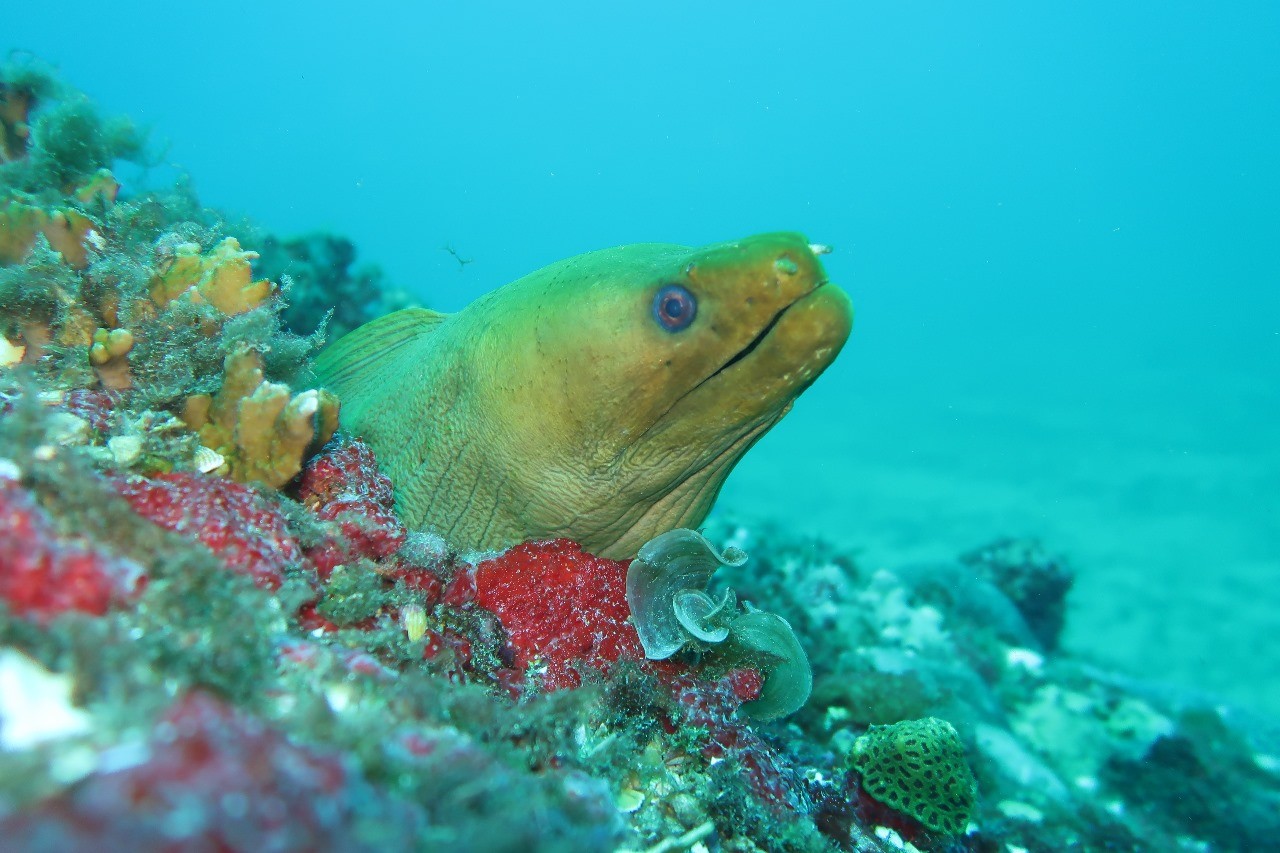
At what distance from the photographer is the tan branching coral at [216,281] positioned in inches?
107

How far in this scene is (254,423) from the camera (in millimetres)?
2441

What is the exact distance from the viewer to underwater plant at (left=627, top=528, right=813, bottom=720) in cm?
280

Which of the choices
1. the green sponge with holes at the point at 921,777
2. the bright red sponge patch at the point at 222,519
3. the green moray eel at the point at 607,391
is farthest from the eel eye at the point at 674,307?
the green sponge with holes at the point at 921,777

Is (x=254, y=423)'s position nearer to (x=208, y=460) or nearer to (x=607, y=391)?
(x=208, y=460)

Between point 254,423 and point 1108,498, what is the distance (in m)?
25.7

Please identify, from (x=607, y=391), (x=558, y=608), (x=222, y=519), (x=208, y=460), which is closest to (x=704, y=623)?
(x=558, y=608)

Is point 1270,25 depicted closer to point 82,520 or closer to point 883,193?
point 883,193

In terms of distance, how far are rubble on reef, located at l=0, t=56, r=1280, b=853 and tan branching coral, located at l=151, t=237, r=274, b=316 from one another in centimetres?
1

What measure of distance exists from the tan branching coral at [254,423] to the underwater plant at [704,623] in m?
1.40

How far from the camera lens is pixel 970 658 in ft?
25.7

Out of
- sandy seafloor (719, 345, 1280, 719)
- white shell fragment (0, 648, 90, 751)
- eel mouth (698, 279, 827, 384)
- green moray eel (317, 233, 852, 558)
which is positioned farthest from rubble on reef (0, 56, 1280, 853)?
sandy seafloor (719, 345, 1280, 719)

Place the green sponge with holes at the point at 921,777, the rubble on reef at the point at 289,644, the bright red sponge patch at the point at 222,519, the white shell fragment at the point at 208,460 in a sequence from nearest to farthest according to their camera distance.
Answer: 1. the rubble on reef at the point at 289,644
2. the bright red sponge patch at the point at 222,519
3. the white shell fragment at the point at 208,460
4. the green sponge with holes at the point at 921,777

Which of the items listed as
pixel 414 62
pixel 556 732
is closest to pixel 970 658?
pixel 556 732

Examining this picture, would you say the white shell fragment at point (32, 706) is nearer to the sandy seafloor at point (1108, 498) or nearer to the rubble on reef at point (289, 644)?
the rubble on reef at point (289, 644)
